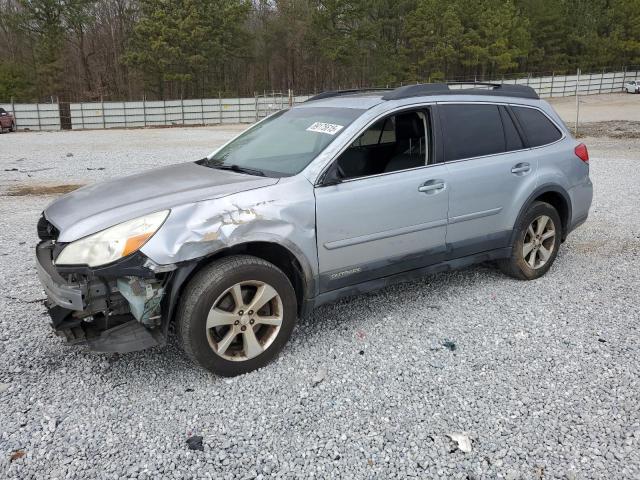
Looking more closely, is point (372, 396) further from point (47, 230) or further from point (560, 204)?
point (560, 204)

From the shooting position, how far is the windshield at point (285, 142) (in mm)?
3666

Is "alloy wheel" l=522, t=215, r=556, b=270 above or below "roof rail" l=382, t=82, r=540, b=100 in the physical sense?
below

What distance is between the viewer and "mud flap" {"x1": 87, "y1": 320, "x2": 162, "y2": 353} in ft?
9.72

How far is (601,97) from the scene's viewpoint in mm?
53094

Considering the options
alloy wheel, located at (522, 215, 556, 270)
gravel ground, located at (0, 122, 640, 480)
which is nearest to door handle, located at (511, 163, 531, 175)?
alloy wheel, located at (522, 215, 556, 270)

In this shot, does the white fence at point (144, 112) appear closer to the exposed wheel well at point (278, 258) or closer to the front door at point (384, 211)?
the front door at point (384, 211)

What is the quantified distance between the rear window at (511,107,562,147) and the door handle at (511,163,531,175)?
26cm

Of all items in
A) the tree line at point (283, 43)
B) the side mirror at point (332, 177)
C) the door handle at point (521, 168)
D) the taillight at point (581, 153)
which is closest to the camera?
the side mirror at point (332, 177)

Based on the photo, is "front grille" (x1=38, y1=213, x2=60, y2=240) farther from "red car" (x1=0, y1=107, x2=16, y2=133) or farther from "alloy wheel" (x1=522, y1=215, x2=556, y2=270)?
"red car" (x1=0, y1=107, x2=16, y2=133)

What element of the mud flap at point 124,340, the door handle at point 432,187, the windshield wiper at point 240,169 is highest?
the windshield wiper at point 240,169

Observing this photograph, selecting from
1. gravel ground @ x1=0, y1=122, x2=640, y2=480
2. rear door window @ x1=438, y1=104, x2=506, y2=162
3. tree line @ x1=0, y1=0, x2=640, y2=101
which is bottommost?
gravel ground @ x1=0, y1=122, x2=640, y2=480

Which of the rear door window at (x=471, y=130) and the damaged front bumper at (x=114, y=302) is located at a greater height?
the rear door window at (x=471, y=130)

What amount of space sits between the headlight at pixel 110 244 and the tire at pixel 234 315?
374 mm

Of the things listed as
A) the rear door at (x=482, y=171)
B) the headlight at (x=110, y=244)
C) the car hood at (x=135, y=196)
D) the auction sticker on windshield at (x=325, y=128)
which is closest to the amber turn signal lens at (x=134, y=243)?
the headlight at (x=110, y=244)
